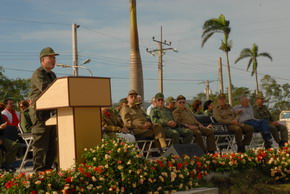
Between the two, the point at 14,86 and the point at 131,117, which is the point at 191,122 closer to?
the point at 131,117

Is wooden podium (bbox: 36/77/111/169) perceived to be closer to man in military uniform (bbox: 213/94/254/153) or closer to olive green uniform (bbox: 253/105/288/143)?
man in military uniform (bbox: 213/94/254/153)

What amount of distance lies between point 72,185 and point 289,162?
162 inches

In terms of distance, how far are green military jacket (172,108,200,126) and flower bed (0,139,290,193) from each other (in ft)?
13.5

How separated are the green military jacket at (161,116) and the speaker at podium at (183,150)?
2.58 meters

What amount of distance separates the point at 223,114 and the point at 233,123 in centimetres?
33

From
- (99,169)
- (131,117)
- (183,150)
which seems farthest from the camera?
(131,117)

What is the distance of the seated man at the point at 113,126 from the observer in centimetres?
881

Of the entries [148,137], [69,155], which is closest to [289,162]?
[148,137]

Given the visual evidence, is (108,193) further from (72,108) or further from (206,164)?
(206,164)

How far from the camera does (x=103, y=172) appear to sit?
16.5 ft

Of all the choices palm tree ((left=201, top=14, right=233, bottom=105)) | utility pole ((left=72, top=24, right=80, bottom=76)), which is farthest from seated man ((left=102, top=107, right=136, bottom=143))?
palm tree ((left=201, top=14, right=233, bottom=105))

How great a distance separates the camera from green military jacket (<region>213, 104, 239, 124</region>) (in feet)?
38.4

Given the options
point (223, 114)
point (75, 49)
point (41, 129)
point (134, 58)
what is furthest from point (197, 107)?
point (75, 49)

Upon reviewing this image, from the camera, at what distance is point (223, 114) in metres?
11.8
